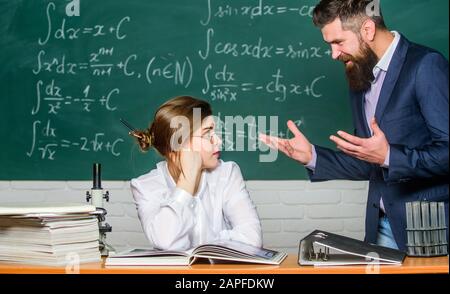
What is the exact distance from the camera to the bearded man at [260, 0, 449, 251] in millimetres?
2828

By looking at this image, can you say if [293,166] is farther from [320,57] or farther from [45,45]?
[45,45]

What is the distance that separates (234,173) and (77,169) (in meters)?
1.01

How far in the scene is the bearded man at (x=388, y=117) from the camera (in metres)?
2.83

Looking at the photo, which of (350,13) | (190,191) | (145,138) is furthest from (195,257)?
(350,13)

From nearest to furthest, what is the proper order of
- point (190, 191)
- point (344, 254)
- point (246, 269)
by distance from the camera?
point (246, 269), point (344, 254), point (190, 191)

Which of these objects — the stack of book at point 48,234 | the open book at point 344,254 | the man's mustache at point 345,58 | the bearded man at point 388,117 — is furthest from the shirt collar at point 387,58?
the stack of book at point 48,234

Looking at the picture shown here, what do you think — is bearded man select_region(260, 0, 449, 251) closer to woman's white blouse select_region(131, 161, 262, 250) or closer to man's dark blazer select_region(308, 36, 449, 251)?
man's dark blazer select_region(308, 36, 449, 251)

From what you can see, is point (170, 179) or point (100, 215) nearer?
point (100, 215)

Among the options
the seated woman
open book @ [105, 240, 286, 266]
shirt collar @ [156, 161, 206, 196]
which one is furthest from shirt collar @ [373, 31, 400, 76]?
open book @ [105, 240, 286, 266]

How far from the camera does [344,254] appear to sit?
2.16 m

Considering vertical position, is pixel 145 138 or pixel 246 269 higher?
pixel 145 138

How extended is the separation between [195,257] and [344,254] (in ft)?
1.51

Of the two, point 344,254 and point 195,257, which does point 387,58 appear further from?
point 195,257

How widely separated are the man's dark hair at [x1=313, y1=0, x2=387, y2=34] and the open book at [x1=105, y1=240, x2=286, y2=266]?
1.40 meters
